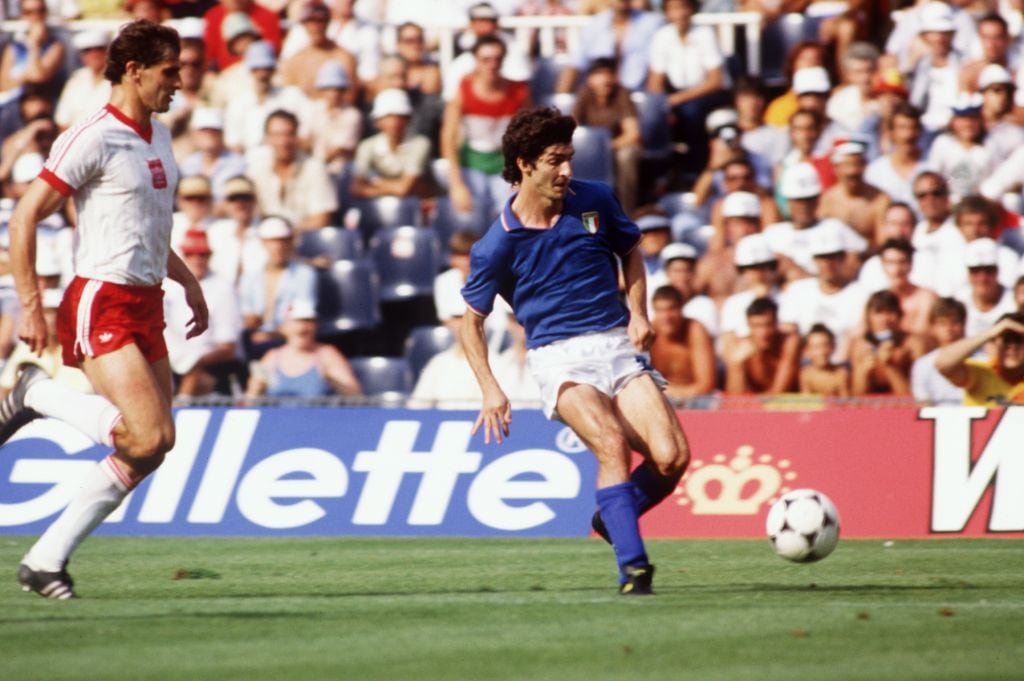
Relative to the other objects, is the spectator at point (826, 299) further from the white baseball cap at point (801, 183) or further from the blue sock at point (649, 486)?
the blue sock at point (649, 486)

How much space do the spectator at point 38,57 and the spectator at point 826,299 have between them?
25.3 ft

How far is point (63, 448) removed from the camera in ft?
45.7

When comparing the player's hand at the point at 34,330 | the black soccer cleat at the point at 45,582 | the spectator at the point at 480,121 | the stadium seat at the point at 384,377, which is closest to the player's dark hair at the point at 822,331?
the stadium seat at the point at 384,377

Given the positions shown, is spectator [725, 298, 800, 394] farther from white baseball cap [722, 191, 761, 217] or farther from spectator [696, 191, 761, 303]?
white baseball cap [722, 191, 761, 217]

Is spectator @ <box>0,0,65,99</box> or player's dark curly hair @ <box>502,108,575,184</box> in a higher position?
player's dark curly hair @ <box>502,108,575,184</box>

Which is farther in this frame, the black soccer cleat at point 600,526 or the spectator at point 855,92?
the spectator at point 855,92

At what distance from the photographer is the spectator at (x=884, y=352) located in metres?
14.5

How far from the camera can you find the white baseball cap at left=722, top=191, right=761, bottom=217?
15.9 m

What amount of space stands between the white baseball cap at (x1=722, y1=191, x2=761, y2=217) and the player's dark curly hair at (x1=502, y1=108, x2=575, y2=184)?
22.4ft

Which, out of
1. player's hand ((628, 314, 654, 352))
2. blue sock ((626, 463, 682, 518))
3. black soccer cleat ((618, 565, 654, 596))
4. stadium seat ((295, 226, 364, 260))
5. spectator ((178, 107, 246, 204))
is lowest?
stadium seat ((295, 226, 364, 260))

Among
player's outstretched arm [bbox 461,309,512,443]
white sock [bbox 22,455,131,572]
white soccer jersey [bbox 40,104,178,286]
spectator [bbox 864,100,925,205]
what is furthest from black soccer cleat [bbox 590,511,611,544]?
spectator [bbox 864,100,925,205]

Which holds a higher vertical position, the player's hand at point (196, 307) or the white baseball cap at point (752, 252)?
the player's hand at point (196, 307)

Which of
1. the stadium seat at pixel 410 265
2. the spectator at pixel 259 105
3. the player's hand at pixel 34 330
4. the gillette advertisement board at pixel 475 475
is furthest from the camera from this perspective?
the spectator at pixel 259 105

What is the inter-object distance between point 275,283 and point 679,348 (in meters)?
3.62
